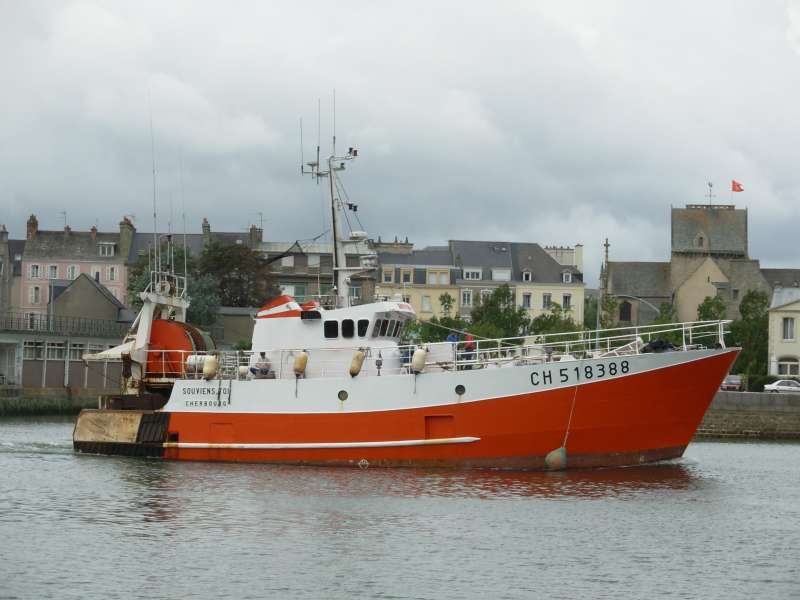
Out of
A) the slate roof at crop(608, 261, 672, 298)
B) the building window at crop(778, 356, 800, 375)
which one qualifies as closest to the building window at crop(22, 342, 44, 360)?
the building window at crop(778, 356, 800, 375)

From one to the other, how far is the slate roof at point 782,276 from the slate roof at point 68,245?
181 ft

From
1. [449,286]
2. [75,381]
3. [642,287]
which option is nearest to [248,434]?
[75,381]

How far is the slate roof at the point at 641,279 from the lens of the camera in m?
114

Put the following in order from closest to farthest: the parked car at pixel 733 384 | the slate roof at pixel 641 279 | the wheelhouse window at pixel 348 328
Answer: the wheelhouse window at pixel 348 328
the parked car at pixel 733 384
the slate roof at pixel 641 279

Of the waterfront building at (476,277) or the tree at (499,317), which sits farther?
the waterfront building at (476,277)

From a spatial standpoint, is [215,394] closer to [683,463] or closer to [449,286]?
[683,463]

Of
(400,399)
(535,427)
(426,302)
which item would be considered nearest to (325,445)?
(400,399)

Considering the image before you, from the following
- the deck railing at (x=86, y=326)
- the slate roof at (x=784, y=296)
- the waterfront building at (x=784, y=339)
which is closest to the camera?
the waterfront building at (x=784, y=339)

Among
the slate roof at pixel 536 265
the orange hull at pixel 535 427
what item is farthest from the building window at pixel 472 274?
the orange hull at pixel 535 427

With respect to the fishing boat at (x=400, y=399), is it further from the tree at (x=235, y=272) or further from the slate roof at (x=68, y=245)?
the slate roof at (x=68, y=245)

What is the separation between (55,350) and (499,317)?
1153 inches

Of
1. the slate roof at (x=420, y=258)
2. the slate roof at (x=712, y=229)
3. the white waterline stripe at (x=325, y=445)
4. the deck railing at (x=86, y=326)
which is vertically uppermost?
the slate roof at (x=712, y=229)

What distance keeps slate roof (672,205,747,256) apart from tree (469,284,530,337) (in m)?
29.4

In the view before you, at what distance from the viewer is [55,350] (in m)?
79.4
